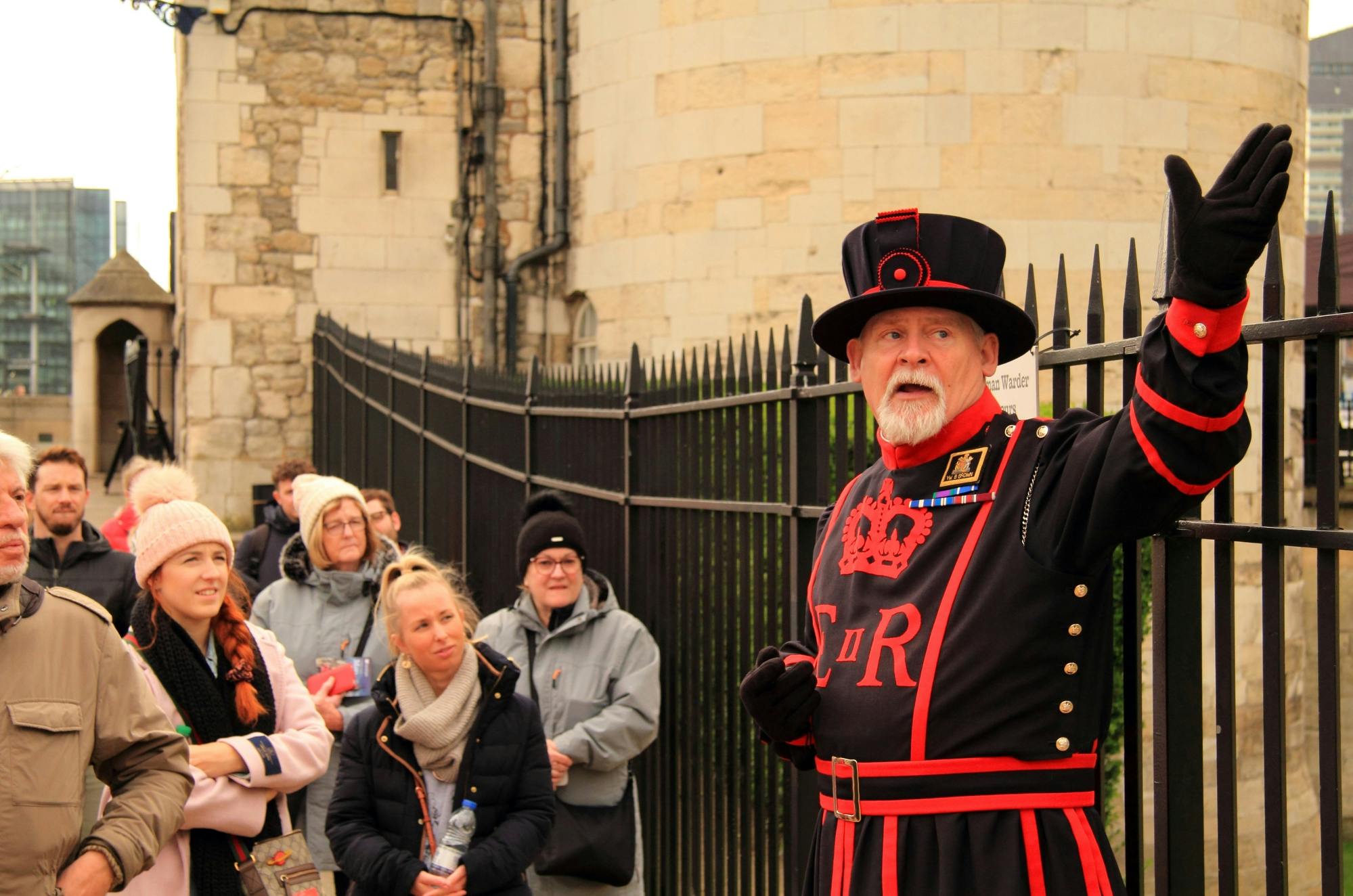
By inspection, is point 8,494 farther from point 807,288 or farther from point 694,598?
point 807,288

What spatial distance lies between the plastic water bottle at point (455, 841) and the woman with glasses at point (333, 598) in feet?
3.81

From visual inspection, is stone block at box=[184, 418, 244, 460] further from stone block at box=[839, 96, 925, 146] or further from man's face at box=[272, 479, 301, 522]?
stone block at box=[839, 96, 925, 146]

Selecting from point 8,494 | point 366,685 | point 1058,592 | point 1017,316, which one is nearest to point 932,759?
point 1058,592

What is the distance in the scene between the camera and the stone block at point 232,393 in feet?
43.4

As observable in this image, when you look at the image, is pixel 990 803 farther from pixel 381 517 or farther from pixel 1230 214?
pixel 381 517

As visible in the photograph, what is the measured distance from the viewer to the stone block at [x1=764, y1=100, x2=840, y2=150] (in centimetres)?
989

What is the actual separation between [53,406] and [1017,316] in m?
24.8

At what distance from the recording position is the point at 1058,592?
2336mm

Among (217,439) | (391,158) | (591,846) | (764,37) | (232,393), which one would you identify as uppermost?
(764,37)

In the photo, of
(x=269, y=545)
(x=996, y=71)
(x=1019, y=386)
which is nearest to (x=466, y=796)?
(x=1019, y=386)

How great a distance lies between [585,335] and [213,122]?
372cm

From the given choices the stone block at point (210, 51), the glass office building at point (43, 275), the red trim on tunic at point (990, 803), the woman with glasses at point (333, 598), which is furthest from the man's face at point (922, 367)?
the glass office building at point (43, 275)

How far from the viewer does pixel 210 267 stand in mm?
13141

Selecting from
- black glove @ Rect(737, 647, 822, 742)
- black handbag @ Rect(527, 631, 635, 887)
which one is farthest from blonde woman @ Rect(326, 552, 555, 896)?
black glove @ Rect(737, 647, 822, 742)
